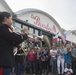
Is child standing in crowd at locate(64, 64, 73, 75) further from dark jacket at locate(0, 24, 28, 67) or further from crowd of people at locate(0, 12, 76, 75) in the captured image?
dark jacket at locate(0, 24, 28, 67)

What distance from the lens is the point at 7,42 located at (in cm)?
390

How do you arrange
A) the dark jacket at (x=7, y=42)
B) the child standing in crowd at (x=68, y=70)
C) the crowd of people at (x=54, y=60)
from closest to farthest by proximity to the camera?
A: the dark jacket at (x=7, y=42)
the child standing in crowd at (x=68, y=70)
the crowd of people at (x=54, y=60)

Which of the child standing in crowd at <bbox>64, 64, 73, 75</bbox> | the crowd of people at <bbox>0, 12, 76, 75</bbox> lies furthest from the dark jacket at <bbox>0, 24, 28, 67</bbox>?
the child standing in crowd at <bbox>64, 64, 73, 75</bbox>

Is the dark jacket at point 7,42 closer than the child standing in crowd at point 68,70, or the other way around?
the dark jacket at point 7,42

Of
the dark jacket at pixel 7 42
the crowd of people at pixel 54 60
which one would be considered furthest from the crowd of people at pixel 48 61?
the dark jacket at pixel 7 42

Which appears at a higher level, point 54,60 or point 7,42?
point 7,42

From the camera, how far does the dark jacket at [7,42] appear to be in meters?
3.81

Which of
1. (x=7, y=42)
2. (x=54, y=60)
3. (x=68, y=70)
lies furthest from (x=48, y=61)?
(x=7, y=42)

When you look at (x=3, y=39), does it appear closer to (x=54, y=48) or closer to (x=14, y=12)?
(x=54, y=48)

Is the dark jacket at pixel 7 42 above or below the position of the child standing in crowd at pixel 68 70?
above

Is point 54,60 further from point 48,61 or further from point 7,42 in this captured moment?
point 7,42

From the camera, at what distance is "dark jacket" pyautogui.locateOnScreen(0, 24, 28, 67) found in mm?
3809

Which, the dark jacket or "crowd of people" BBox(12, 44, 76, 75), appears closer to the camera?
the dark jacket

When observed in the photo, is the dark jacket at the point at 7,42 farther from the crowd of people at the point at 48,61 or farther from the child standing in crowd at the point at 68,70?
the child standing in crowd at the point at 68,70
